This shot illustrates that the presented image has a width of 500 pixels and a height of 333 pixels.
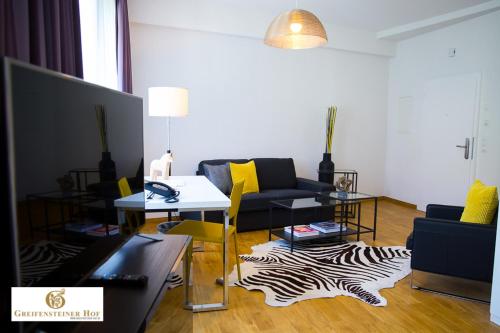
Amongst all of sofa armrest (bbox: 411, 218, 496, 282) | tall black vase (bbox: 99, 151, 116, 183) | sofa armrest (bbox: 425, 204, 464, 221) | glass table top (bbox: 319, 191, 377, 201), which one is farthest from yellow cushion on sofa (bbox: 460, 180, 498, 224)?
tall black vase (bbox: 99, 151, 116, 183)

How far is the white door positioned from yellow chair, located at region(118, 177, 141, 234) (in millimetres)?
4734

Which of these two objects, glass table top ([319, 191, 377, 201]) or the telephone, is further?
glass table top ([319, 191, 377, 201])

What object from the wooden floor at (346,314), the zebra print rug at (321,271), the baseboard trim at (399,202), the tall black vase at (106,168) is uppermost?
the tall black vase at (106,168)

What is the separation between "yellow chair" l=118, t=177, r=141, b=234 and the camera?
153cm

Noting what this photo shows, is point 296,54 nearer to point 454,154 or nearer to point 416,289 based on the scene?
point 454,154

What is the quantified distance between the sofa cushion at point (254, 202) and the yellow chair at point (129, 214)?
238 centimetres

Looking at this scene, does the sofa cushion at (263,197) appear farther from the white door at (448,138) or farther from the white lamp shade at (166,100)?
the white door at (448,138)

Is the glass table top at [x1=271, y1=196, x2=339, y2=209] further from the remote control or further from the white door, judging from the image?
the remote control

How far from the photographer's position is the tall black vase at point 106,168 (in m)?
1.29

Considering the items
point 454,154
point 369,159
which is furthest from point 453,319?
point 369,159

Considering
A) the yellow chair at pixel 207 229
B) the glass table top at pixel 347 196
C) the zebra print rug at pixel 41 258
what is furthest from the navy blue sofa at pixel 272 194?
the zebra print rug at pixel 41 258

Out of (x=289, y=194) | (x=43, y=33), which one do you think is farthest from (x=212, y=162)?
(x=43, y=33)

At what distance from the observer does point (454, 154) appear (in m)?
4.96

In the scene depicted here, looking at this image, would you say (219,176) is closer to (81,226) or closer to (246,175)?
(246,175)
